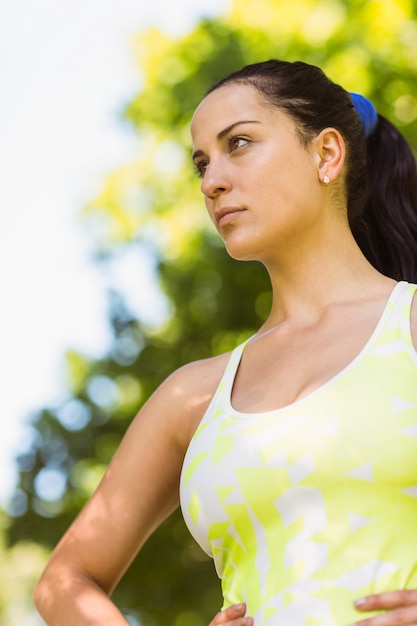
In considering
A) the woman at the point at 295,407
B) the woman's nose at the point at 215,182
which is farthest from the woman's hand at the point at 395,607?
the woman's nose at the point at 215,182

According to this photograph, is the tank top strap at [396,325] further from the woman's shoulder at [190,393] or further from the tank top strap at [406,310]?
the woman's shoulder at [190,393]

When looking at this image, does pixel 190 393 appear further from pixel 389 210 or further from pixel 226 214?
pixel 389 210

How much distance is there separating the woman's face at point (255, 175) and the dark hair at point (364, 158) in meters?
0.06

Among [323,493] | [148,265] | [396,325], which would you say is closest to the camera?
[323,493]

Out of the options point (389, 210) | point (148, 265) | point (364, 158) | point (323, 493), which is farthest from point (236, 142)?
point (148, 265)

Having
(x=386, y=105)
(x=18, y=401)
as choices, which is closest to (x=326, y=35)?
(x=386, y=105)

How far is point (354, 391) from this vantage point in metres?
1.97

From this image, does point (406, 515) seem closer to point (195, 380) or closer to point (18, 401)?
point (195, 380)

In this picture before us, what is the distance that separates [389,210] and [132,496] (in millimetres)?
1046

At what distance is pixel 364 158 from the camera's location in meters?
2.70

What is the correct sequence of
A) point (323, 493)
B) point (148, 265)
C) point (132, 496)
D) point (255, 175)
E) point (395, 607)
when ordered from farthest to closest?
point (148, 265), point (132, 496), point (255, 175), point (323, 493), point (395, 607)

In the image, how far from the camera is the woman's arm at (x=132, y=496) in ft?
7.82

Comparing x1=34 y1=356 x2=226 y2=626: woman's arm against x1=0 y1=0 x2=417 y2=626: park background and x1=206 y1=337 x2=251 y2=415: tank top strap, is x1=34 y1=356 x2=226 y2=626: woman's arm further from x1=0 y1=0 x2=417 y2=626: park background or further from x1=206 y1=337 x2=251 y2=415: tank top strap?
x1=0 y1=0 x2=417 y2=626: park background

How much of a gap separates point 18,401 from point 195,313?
7.37 feet
